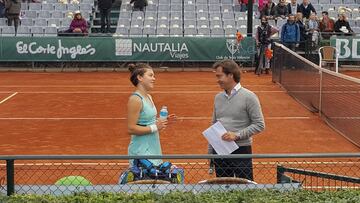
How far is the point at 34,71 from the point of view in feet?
83.2

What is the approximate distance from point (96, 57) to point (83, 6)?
516 centimetres

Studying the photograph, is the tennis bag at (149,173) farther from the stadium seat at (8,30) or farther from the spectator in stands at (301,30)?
the stadium seat at (8,30)

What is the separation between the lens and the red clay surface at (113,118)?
38.1 feet

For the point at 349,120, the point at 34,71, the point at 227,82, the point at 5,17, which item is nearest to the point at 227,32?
the point at 34,71

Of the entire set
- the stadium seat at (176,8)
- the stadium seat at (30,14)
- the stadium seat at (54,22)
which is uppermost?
the stadium seat at (176,8)

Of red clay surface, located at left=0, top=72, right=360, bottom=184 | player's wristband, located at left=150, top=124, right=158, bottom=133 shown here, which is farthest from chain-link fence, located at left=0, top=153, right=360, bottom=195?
red clay surface, located at left=0, top=72, right=360, bottom=184

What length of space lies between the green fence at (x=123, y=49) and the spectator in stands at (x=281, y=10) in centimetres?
342

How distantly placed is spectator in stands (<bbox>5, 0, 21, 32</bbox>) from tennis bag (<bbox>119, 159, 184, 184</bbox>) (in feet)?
74.3

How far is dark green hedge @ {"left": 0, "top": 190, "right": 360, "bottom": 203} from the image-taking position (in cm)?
520

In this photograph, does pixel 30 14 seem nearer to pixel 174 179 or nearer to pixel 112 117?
pixel 112 117

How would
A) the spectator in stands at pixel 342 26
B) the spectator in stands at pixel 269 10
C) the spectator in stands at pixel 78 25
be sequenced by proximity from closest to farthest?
1. the spectator in stands at pixel 342 26
2. the spectator in stands at pixel 78 25
3. the spectator in stands at pixel 269 10

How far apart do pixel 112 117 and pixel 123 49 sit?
1065 centimetres

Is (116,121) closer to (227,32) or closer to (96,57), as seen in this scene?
(96,57)

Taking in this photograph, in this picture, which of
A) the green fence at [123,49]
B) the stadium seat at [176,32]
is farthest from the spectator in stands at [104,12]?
the stadium seat at [176,32]
